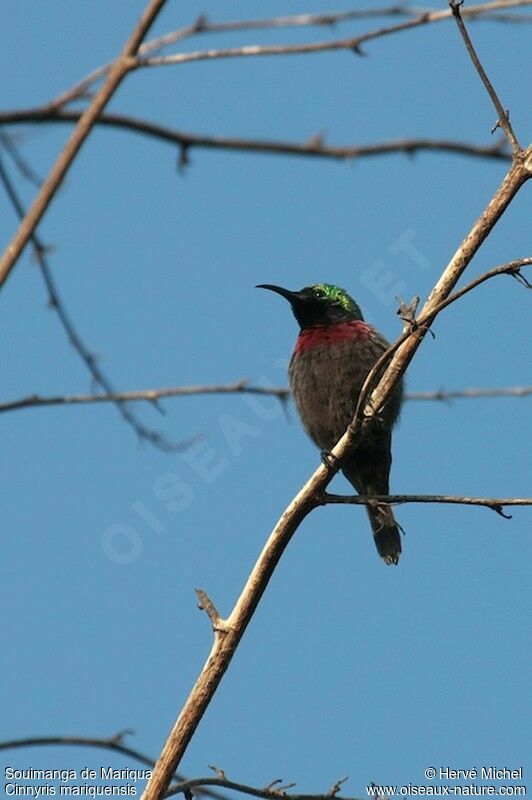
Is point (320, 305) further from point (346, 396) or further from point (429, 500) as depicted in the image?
point (429, 500)

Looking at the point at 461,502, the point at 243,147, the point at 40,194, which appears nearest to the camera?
the point at 40,194

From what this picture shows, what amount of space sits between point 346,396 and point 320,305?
0.98m

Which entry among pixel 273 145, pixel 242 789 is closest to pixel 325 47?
pixel 273 145

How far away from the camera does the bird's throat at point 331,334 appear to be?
6.71 m

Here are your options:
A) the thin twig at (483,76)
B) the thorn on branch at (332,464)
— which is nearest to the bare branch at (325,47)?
the thin twig at (483,76)

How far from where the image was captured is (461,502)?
3703 mm

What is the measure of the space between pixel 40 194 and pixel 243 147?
0.96 m

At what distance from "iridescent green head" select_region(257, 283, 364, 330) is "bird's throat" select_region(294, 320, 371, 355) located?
10cm

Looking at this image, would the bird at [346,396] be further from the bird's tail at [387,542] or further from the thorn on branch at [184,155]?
the thorn on branch at [184,155]

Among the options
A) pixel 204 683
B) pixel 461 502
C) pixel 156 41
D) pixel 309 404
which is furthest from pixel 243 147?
pixel 309 404

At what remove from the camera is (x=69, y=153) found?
9.03 ft

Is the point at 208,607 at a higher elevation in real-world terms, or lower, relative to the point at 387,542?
lower

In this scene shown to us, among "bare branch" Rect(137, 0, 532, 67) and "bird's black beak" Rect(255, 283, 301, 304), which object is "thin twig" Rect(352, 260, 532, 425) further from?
"bird's black beak" Rect(255, 283, 301, 304)

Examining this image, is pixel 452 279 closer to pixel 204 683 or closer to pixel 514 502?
pixel 514 502
